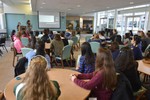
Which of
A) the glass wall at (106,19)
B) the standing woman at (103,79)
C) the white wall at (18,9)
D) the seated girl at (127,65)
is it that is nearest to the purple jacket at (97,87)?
the standing woman at (103,79)

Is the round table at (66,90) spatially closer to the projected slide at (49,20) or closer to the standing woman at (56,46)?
the standing woman at (56,46)

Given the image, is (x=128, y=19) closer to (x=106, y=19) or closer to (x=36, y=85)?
(x=106, y=19)

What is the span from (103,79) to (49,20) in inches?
523

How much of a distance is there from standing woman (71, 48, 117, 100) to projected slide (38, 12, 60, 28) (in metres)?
12.8

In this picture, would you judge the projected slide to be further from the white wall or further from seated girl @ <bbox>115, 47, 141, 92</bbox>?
seated girl @ <bbox>115, 47, 141, 92</bbox>

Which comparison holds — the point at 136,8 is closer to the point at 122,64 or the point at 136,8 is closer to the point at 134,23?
the point at 134,23

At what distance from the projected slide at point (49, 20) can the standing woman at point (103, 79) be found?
42.1ft

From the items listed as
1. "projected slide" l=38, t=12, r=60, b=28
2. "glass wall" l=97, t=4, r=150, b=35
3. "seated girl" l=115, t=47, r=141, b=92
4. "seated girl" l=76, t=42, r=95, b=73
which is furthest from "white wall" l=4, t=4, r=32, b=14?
"seated girl" l=115, t=47, r=141, b=92

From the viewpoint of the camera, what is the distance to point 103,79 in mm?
1596

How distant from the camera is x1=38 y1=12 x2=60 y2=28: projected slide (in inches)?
541

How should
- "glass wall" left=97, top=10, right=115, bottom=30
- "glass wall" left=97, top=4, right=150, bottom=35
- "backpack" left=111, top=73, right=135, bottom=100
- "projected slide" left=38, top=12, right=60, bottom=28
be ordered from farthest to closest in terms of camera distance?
1. "projected slide" left=38, top=12, right=60, bottom=28
2. "glass wall" left=97, top=10, right=115, bottom=30
3. "glass wall" left=97, top=4, right=150, bottom=35
4. "backpack" left=111, top=73, right=135, bottom=100

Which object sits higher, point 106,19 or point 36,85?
point 106,19

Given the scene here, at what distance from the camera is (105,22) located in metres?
14.5

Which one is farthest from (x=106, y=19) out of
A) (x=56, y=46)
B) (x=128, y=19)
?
(x=56, y=46)
